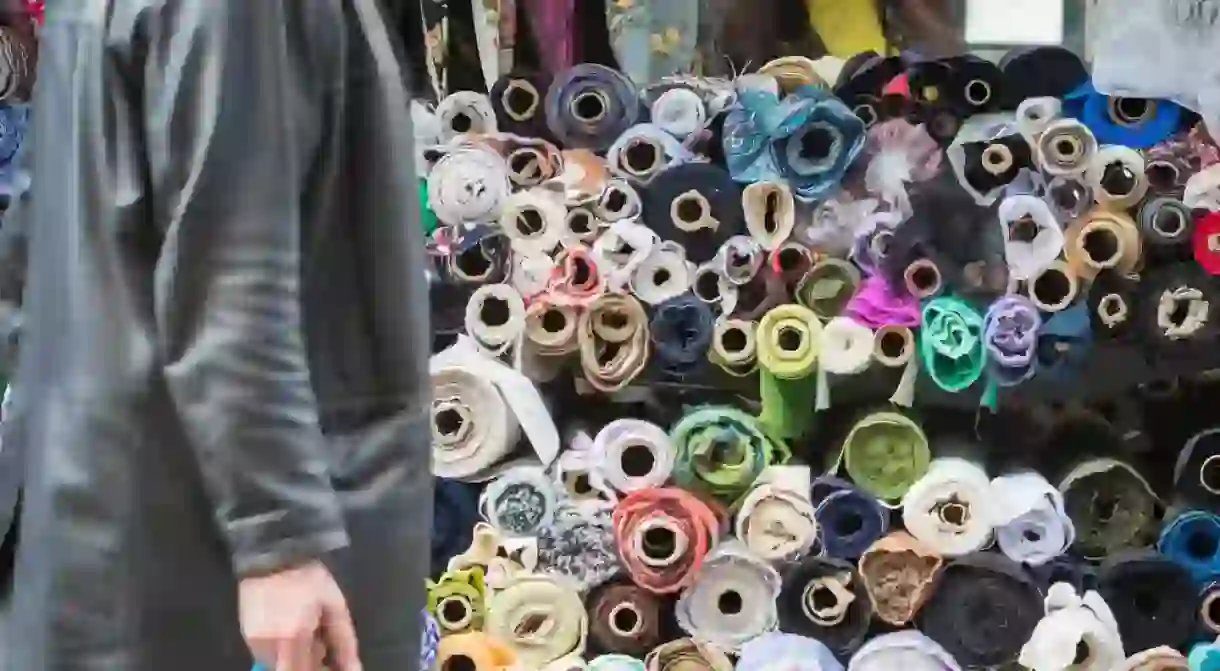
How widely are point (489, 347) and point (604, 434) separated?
0.43 ft

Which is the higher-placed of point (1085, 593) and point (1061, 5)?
point (1061, 5)

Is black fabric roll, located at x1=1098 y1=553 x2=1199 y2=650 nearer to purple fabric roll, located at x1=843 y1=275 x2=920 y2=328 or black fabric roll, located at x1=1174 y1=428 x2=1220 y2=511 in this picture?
black fabric roll, located at x1=1174 y1=428 x2=1220 y2=511

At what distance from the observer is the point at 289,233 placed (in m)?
0.57

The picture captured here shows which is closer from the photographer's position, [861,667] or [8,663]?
[8,663]

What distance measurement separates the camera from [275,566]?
557mm

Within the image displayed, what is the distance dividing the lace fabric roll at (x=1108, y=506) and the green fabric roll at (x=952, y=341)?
5.2 inches

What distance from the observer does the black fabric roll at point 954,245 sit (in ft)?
3.88

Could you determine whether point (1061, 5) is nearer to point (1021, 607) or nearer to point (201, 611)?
point (1021, 607)

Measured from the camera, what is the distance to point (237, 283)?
0.56 metres

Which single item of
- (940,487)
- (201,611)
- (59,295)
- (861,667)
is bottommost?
(861,667)

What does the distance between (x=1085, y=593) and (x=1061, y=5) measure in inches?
20.8

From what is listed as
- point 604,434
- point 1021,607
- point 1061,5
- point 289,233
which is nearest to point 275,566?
point 289,233

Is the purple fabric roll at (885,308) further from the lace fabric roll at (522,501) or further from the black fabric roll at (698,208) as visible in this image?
the lace fabric roll at (522,501)

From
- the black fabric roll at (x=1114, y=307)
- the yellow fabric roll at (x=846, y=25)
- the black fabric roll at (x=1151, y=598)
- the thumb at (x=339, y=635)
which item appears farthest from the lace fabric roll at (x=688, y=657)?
the thumb at (x=339, y=635)
